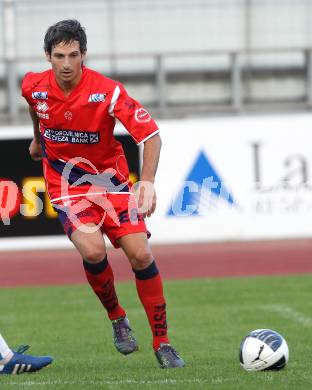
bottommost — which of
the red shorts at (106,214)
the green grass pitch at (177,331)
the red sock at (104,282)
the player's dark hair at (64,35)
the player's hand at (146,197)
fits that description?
the green grass pitch at (177,331)

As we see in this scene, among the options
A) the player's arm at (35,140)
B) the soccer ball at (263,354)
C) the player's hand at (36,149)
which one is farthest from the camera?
the player's hand at (36,149)

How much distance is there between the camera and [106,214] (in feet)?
22.4

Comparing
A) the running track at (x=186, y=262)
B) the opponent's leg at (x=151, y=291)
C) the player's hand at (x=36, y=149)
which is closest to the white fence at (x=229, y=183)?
the running track at (x=186, y=262)

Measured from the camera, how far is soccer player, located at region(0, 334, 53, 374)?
6379 mm

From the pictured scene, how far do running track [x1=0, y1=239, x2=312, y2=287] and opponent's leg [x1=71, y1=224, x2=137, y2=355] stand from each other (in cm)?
620

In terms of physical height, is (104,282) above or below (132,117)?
below

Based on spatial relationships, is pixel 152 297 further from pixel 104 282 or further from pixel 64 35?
pixel 64 35

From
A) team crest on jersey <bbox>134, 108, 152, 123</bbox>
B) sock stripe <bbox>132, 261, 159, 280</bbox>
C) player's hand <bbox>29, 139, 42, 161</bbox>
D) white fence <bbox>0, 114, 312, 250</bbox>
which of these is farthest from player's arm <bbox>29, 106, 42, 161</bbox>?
white fence <bbox>0, 114, 312, 250</bbox>

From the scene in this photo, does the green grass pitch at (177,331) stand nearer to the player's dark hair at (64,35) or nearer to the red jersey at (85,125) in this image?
the red jersey at (85,125)

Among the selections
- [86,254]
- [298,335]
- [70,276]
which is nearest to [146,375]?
[86,254]

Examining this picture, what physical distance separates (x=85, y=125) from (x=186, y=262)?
8.73 metres

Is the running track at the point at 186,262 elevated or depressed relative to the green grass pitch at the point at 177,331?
depressed

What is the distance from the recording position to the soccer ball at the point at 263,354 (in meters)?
6.29

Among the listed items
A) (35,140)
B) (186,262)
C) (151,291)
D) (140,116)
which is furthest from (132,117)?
(186,262)
